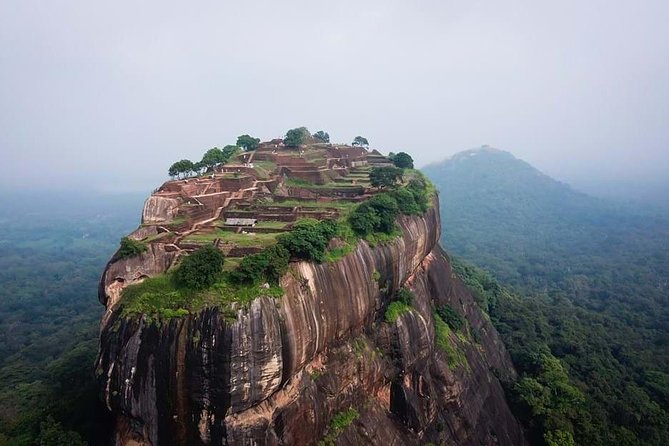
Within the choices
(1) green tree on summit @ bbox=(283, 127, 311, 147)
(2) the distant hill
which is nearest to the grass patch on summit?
(1) green tree on summit @ bbox=(283, 127, 311, 147)

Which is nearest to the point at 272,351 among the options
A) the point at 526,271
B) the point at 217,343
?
the point at 217,343

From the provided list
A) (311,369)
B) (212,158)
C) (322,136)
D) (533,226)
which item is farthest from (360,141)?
(533,226)

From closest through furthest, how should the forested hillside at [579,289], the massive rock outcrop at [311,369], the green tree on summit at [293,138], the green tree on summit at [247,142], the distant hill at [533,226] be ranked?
the massive rock outcrop at [311,369]
the forested hillside at [579,289]
the green tree on summit at [293,138]
the green tree on summit at [247,142]
the distant hill at [533,226]

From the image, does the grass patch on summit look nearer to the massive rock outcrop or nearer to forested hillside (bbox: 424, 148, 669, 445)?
the massive rock outcrop

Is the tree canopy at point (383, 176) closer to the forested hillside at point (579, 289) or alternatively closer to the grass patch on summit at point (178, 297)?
the grass patch on summit at point (178, 297)

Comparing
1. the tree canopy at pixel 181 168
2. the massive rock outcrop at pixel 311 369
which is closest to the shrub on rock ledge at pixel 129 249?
the massive rock outcrop at pixel 311 369

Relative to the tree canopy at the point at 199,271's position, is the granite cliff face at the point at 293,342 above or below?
below

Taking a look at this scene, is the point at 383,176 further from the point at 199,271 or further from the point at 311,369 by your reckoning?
the point at 199,271
